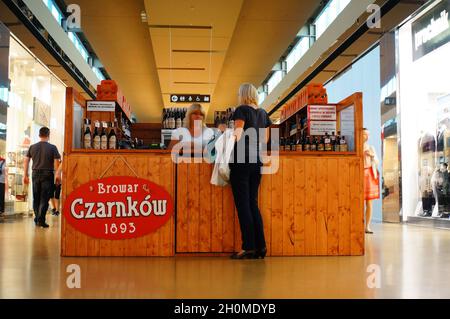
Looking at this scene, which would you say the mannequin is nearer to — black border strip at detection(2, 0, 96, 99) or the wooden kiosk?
the wooden kiosk

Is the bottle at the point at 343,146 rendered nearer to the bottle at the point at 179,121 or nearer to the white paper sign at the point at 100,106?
the bottle at the point at 179,121

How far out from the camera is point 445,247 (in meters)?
5.32

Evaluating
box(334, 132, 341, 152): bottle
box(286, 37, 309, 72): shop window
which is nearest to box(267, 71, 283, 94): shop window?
box(286, 37, 309, 72): shop window

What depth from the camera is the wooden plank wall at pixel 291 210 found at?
4.55 m

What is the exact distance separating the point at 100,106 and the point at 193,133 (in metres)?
1.83

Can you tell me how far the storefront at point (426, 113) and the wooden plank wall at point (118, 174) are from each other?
17.7 feet

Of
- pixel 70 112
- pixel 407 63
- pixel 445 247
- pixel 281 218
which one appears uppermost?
pixel 407 63

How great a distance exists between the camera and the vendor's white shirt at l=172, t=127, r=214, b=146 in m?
4.62

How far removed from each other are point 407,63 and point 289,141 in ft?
16.9

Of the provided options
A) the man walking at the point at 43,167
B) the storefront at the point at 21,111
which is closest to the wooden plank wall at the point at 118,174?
the man walking at the point at 43,167

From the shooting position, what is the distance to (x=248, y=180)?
4.30 meters

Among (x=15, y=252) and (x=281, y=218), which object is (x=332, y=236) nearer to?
(x=281, y=218)

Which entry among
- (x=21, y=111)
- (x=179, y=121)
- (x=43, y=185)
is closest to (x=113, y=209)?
(x=179, y=121)
